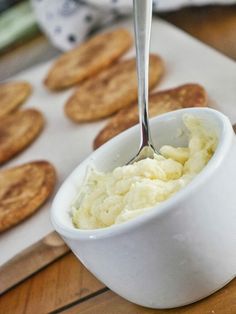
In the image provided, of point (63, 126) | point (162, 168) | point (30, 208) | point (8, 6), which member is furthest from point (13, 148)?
point (8, 6)

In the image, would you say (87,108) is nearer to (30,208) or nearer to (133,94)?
(133,94)

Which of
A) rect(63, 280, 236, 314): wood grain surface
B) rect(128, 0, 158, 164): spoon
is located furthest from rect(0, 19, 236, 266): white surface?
rect(128, 0, 158, 164): spoon

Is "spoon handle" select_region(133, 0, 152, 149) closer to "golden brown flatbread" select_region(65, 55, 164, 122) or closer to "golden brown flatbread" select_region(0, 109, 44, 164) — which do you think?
"golden brown flatbread" select_region(65, 55, 164, 122)

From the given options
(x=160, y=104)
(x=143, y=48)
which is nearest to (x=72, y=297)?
(x=143, y=48)

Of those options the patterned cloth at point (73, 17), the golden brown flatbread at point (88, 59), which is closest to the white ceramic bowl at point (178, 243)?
the golden brown flatbread at point (88, 59)

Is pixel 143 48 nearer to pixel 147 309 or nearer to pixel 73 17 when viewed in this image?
pixel 147 309

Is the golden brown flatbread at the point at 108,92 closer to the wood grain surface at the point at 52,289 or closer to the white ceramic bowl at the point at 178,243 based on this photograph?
the wood grain surface at the point at 52,289
